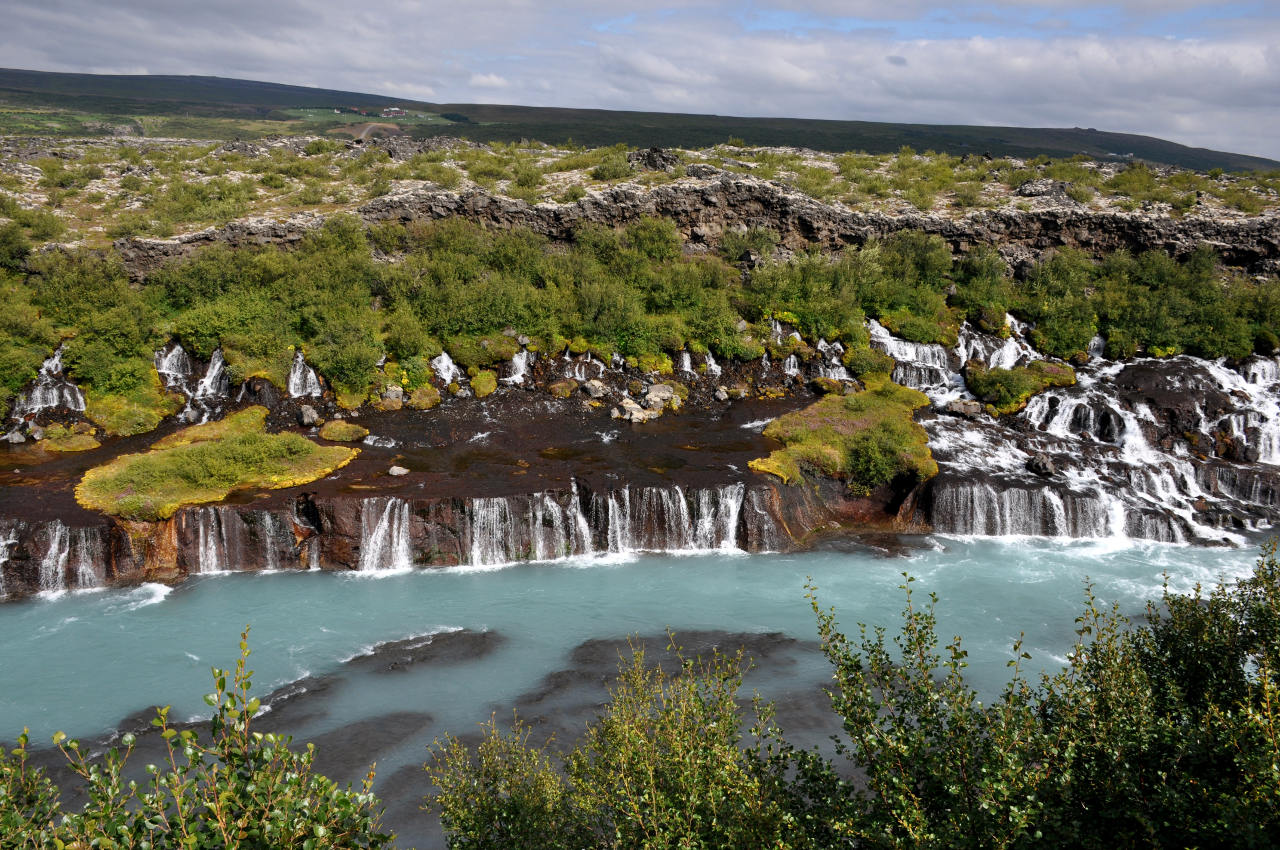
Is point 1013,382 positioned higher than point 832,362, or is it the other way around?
point 832,362

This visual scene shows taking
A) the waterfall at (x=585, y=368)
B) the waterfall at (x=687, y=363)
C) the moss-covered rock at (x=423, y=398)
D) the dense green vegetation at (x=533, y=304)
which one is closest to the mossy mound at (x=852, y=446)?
the dense green vegetation at (x=533, y=304)

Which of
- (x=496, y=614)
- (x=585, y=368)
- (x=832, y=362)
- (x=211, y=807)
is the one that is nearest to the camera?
(x=211, y=807)

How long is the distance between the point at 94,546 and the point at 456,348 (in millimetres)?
17902

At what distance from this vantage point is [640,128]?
5782 inches

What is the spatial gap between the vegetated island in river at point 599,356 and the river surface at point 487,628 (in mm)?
1461

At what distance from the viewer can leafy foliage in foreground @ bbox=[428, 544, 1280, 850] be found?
7.16 metres

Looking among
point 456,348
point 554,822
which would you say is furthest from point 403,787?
point 456,348

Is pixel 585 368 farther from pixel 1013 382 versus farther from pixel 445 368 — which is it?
pixel 1013 382

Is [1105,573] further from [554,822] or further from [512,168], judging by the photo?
[512,168]

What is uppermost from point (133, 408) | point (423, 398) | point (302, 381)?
point (302, 381)

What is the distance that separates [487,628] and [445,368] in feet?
60.0

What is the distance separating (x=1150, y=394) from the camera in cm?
3428

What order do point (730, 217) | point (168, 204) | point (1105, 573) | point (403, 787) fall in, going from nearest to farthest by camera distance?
point (403, 787)
point (1105, 573)
point (168, 204)
point (730, 217)

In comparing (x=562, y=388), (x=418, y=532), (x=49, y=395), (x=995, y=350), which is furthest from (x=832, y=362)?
(x=49, y=395)
